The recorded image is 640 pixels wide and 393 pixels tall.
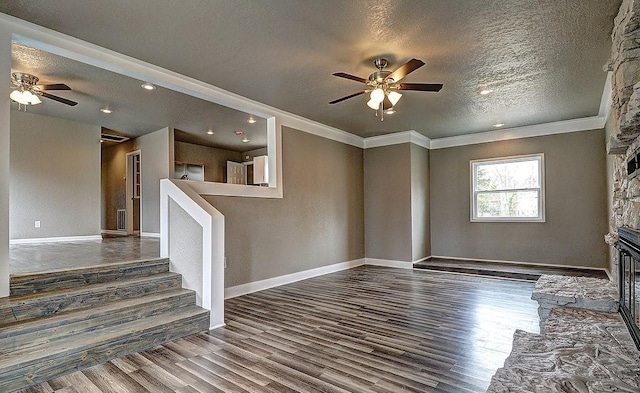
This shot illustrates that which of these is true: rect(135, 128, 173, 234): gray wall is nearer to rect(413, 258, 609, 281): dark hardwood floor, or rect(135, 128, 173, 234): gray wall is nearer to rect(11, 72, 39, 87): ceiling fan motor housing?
rect(11, 72, 39, 87): ceiling fan motor housing

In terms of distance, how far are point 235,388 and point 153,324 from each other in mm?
1202

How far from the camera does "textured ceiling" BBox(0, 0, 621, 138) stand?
2.64m

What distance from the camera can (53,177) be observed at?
644 cm

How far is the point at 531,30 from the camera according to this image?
9.78ft

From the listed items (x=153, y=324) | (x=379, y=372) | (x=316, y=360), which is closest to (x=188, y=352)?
(x=153, y=324)

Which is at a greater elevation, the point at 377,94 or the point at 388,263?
the point at 377,94

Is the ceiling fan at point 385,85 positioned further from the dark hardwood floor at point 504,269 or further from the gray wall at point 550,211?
the gray wall at point 550,211

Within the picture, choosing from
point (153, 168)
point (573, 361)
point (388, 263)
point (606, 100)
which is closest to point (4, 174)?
point (573, 361)

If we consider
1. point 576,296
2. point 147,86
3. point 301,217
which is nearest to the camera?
point 576,296

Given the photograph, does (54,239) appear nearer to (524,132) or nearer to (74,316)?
(74,316)

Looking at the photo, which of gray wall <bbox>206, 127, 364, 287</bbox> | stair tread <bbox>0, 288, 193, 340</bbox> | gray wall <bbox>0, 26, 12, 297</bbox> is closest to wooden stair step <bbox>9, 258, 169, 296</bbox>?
gray wall <bbox>0, 26, 12, 297</bbox>

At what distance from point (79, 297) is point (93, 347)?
57 cm

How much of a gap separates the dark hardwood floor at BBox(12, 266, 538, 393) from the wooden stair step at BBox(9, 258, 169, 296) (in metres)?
0.91

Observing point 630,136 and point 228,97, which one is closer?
point 630,136
